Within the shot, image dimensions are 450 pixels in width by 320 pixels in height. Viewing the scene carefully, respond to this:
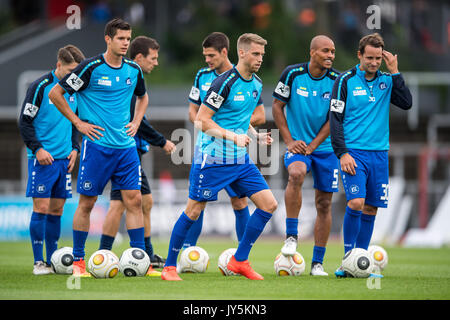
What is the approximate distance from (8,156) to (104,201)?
14.5 ft

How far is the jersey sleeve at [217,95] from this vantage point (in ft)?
27.0

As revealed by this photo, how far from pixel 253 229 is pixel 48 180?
2.58 meters

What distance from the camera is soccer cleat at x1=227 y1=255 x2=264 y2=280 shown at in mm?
8656

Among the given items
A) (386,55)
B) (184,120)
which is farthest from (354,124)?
(184,120)

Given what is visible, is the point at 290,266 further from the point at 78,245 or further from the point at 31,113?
the point at 31,113

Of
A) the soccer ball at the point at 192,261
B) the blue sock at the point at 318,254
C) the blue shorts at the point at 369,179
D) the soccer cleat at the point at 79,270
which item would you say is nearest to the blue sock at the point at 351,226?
the blue shorts at the point at 369,179

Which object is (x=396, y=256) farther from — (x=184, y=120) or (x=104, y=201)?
(x=184, y=120)

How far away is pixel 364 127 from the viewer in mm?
8836

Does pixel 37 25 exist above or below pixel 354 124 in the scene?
above

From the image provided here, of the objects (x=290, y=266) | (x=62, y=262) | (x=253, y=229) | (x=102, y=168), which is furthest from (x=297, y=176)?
(x=62, y=262)

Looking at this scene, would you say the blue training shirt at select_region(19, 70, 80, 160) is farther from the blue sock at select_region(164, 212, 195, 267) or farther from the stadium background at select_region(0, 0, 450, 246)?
the stadium background at select_region(0, 0, 450, 246)

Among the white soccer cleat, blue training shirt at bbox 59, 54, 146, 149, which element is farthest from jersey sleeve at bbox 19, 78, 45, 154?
the white soccer cleat
